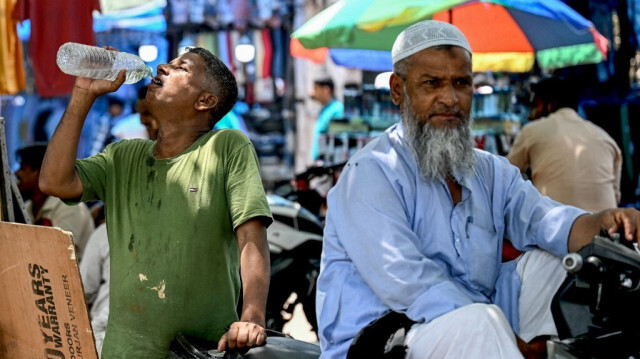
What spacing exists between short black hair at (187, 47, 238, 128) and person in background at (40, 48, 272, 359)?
0.18ft

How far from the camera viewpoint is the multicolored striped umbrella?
589cm

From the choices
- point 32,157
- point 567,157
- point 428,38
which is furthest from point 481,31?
point 428,38

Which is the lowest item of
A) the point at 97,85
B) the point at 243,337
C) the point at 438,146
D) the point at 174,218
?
the point at 243,337

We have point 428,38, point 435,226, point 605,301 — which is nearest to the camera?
point 605,301

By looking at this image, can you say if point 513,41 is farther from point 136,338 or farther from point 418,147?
point 136,338

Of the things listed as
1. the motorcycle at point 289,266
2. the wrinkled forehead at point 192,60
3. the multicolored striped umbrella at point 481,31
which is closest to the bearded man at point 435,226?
the wrinkled forehead at point 192,60

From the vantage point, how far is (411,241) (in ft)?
9.13

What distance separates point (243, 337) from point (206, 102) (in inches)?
34.5

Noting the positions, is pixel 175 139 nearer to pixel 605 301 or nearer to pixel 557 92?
pixel 605 301

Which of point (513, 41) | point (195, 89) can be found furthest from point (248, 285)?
point (513, 41)

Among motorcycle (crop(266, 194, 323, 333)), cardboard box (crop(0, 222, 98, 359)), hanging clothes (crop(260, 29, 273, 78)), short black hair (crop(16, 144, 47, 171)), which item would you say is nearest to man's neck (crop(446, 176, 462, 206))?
cardboard box (crop(0, 222, 98, 359))

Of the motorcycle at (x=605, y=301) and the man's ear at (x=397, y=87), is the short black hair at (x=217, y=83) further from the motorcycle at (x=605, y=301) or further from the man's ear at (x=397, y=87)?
the motorcycle at (x=605, y=301)

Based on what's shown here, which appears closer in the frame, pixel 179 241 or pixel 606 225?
pixel 606 225

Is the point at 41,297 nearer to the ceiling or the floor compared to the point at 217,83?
nearer to the floor
